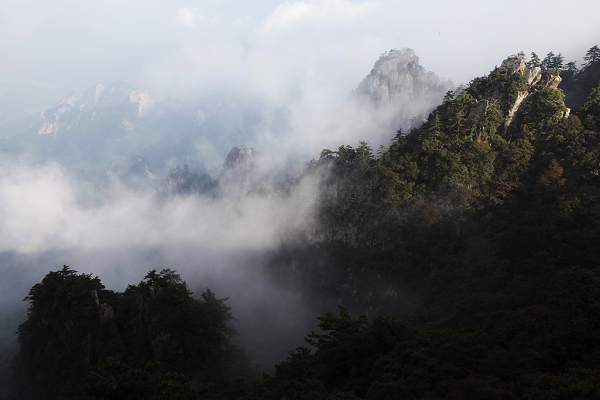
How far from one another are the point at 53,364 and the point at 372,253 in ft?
146

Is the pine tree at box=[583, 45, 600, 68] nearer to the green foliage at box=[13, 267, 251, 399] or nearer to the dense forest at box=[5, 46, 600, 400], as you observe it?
the dense forest at box=[5, 46, 600, 400]

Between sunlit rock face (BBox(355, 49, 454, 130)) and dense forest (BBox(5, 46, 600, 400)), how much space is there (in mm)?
58650

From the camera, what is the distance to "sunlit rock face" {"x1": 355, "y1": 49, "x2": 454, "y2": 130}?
11225 cm

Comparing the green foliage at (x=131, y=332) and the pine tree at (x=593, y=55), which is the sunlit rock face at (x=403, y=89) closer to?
the pine tree at (x=593, y=55)

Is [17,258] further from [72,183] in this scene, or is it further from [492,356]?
[492,356]

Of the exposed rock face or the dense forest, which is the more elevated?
the exposed rock face

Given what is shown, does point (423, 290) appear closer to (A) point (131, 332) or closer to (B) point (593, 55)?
(A) point (131, 332)

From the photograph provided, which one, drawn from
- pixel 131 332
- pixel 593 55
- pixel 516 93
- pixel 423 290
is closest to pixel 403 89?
pixel 593 55

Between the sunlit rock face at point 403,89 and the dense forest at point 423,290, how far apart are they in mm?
58650

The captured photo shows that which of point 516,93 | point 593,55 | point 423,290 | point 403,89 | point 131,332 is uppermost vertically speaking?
point 403,89

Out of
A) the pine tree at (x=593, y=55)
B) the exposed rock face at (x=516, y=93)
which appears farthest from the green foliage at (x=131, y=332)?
the pine tree at (x=593, y=55)

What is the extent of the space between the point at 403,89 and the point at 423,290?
9319 centimetres

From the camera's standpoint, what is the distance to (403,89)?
114 meters

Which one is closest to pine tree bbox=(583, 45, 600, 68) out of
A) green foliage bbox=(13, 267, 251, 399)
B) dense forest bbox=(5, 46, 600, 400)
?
dense forest bbox=(5, 46, 600, 400)
